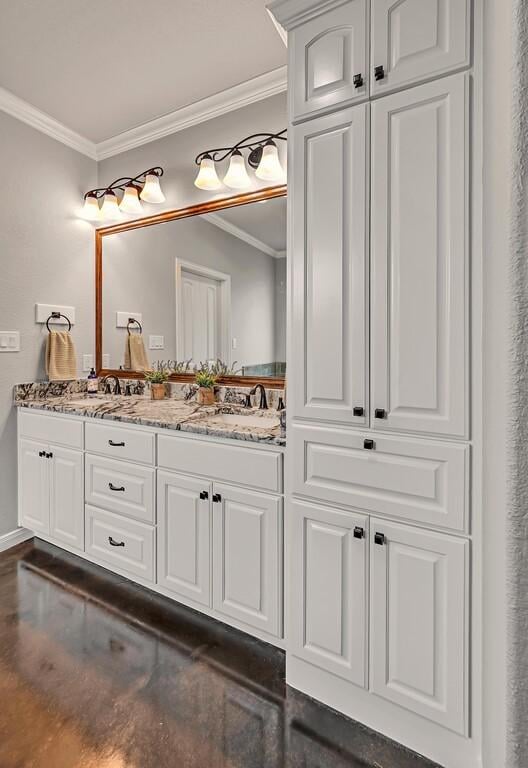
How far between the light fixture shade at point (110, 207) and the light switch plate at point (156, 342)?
0.85 m

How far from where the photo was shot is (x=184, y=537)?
195 centimetres

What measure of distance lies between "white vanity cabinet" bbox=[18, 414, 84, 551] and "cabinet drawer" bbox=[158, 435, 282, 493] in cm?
69

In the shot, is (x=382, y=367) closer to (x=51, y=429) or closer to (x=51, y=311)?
(x=51, y=429)

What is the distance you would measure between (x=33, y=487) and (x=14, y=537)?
1.18 feet

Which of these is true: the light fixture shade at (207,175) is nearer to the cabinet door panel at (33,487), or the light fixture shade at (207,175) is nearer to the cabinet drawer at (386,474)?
the cabinet drawer at (386,474)

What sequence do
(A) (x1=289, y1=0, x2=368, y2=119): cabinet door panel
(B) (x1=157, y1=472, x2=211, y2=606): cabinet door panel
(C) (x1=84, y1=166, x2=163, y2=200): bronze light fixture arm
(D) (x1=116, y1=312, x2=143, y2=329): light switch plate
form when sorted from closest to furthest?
(A) (x1=289, y1=0, x2=368, y2=119): cabinet door panel < (B) (x1=157, y1=472, x2=211, y2=606): cabinet door panel < (C) (x1=84, y1=166, x2=163, y2=200): bronze light fixture arm < (D) (x1=116, y1=312, x2=143, y2=329): light switch plate

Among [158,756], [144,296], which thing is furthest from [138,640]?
[144,296]

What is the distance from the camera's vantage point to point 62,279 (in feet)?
9.59

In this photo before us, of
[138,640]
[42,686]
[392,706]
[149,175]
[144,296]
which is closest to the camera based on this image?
[392,706]

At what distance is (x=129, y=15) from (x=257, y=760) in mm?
2860

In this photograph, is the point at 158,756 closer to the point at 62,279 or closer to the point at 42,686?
the point at 42,686

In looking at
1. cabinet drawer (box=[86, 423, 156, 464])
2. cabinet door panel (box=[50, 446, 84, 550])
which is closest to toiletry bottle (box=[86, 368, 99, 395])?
cabinet door panel (box=[50, 446, 84, 550])

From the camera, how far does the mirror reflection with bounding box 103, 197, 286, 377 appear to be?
239 centimetres

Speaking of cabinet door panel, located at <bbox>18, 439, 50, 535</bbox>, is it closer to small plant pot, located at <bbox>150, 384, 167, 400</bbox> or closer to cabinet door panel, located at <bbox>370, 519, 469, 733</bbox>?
small plant pot, located at <bbox>150, 384, 167, 400</bbox>
